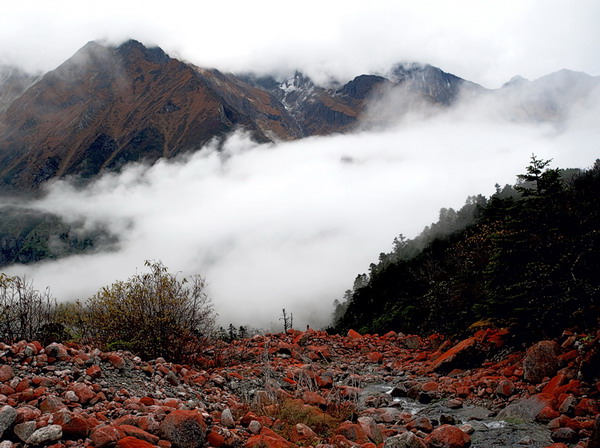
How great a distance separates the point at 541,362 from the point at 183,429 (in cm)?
1218

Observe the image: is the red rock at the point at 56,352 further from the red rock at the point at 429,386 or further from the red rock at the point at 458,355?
the red rock at the point at 458,355

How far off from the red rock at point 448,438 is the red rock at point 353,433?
160 centimetres

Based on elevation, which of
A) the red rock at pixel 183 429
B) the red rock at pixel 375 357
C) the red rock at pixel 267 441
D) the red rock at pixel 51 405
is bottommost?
the red rock at pixel 375 357

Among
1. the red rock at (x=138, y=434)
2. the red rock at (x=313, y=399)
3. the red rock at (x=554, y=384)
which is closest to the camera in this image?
the red rock at (x=138, y=434)

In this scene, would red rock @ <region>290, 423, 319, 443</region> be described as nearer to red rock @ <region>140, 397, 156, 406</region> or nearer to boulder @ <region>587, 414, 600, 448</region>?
red rock @ <region>140, 397, 156, 406</region>

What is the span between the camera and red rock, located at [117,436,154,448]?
19.2 feet

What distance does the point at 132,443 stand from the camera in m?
5.94

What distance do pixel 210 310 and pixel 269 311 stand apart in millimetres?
155754

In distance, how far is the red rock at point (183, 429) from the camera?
6.69 meters

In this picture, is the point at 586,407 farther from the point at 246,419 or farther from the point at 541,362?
the point at 246,419

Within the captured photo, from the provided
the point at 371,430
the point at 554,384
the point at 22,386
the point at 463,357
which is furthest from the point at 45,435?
the point at 463,357

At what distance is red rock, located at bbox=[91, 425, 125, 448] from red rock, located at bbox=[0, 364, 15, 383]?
3.28 metres

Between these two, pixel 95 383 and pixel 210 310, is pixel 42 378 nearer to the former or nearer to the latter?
pixel 95 383

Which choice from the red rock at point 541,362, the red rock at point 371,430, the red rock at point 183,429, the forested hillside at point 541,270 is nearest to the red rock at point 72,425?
the red rock at point 183,429
